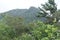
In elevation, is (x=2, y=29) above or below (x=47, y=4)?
below

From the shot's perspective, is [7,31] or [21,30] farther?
[21,30]

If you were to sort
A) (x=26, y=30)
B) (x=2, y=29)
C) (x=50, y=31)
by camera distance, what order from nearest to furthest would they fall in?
(x=50, y=31)
(x=2, y=29)
(x=26, y=30)

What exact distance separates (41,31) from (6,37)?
6959mm

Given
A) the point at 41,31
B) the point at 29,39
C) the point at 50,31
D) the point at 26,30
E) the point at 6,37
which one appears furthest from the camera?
the point at 26,30

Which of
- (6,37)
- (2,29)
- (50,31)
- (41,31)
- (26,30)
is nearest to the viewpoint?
(50,31)

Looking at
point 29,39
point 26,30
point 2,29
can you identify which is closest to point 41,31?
point 29,39

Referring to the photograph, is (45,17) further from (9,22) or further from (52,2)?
(9,22)

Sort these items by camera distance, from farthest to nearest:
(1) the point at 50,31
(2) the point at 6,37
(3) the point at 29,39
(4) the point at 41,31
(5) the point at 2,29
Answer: (5) the point at 2,29 → (2) the point at 6,37 → (3) the point at 29,39 → (4) the point at 41,31 → (1) the point at 50,31

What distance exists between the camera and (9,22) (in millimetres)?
31344

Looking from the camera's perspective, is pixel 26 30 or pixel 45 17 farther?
pixel 26 30

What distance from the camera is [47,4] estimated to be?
27.6 metres

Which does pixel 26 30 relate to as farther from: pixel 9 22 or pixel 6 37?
pixel 6 37

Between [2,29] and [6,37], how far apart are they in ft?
6.47

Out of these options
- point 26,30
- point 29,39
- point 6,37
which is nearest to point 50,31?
point 29,39
